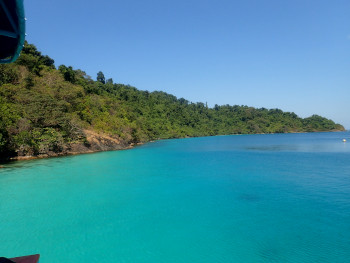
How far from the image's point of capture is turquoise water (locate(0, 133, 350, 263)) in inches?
272

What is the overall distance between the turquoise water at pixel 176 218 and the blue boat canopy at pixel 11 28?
236 inches

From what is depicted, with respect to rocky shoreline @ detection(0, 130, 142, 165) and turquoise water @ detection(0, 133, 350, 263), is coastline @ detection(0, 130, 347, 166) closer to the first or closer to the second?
rocky shoreline @ detection(0, 130, 142, 165)

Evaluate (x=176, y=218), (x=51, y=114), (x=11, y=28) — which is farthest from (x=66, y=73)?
(x=11, y=28)

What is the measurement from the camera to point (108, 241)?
7.61m

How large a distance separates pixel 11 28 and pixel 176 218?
847cm

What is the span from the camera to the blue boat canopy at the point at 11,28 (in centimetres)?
447

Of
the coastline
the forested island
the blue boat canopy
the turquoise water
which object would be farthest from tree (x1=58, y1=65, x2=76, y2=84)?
the blue boat canopy

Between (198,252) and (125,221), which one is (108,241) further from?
(198,252)

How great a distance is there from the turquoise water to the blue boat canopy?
5.99m

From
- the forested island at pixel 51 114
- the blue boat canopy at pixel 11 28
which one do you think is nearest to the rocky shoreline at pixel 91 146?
the forested island at pixel 51 114

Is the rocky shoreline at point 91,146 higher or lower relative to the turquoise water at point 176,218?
higher

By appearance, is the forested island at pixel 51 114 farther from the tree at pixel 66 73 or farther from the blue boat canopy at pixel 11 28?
the blue boat canopy at pixel 11 28

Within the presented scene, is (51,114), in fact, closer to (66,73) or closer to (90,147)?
(90,147)

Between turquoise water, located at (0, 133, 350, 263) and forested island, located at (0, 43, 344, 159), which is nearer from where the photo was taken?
turquoise water, located at (0, 133, 350, 263)
